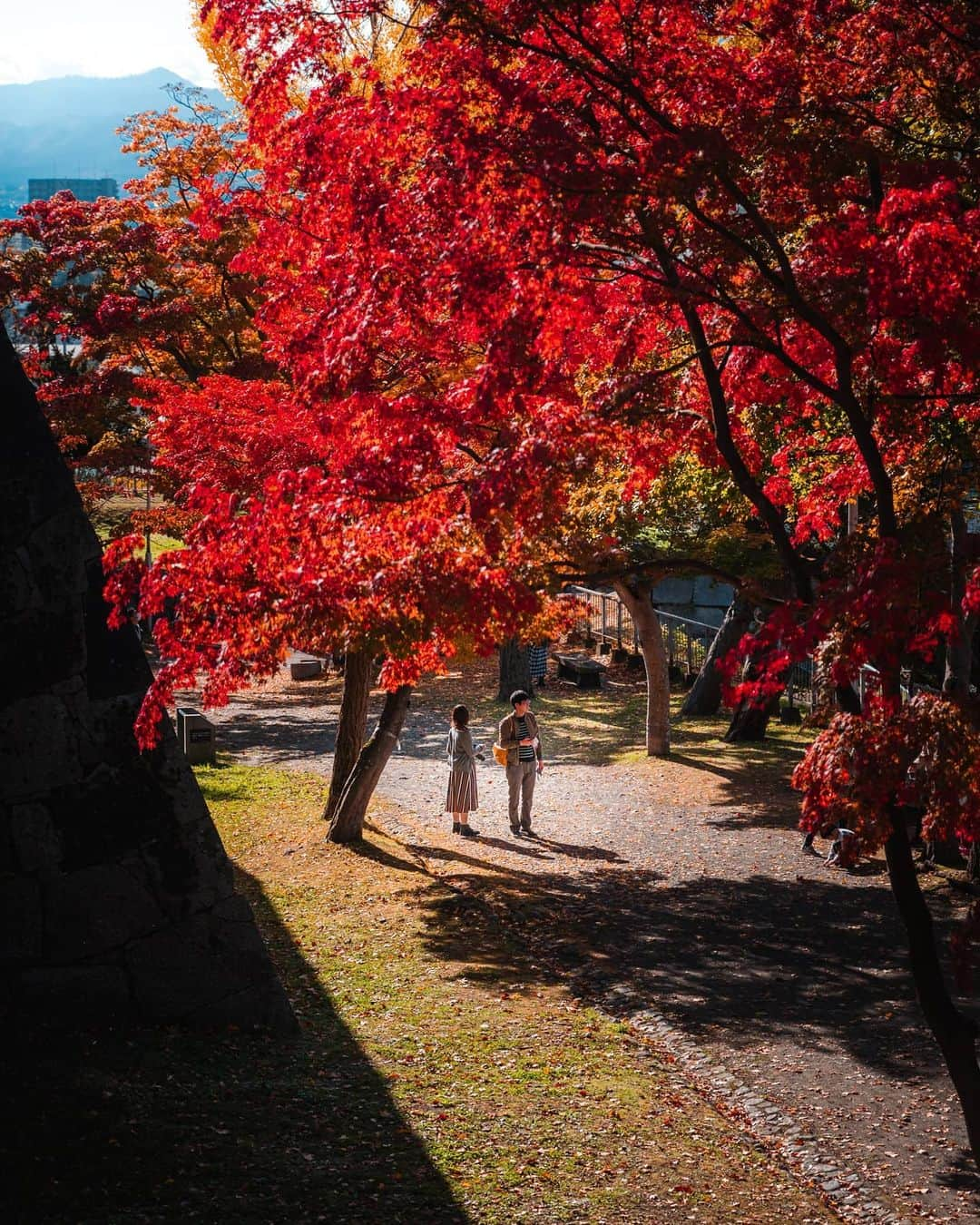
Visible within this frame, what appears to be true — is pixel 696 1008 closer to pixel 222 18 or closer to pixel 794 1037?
pixel 794 1037

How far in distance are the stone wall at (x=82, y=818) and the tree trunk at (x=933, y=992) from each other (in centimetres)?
468

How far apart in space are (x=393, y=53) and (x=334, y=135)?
9795mm

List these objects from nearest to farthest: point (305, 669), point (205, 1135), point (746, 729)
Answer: point (205, 1135) → point (746, 729) → point (305, 669)

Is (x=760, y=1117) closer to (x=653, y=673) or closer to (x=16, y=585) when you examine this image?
(x=16, y=585)

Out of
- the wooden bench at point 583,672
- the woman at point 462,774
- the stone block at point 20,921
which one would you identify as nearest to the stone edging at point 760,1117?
the stone block at point 20,921

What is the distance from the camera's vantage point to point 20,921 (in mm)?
8586

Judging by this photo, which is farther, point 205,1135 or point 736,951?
point 736,951

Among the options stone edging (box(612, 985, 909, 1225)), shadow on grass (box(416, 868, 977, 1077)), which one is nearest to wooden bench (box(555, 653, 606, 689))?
shadow on grass (box(416, 868, 977, 1077))

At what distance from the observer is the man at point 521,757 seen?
16.8m

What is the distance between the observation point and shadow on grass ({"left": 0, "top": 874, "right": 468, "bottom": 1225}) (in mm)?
6520

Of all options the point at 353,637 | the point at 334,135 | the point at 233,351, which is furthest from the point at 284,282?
the point at 233,351

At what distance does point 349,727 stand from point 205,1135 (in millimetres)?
10537

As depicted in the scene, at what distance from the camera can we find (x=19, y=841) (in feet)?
28.2

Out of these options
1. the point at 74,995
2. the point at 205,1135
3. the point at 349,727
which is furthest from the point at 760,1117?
the point at 349,727
